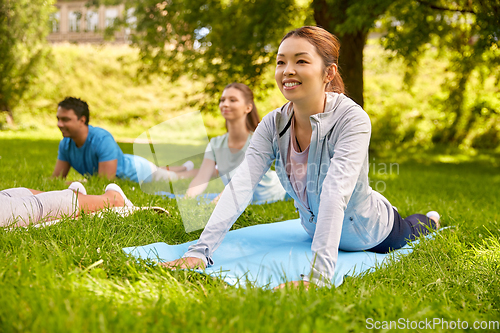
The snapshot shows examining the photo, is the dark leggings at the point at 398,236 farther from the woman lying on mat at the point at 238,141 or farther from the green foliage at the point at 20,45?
the green foliage at the point at 20,45

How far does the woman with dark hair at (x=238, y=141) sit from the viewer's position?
4.65 metres

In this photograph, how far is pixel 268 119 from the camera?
2.62 metres

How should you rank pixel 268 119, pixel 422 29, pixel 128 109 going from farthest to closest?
pixel 128 109
pixel 422 29
pixel 268 119

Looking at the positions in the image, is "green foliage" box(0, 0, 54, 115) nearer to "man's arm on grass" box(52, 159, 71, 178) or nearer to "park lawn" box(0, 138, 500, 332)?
"man's arm on grass" box(52, 159, 71, 178)

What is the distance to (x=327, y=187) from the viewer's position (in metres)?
2.12

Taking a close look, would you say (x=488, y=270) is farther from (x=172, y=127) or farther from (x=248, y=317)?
(x=172, y=127)

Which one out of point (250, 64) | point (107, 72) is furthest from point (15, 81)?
point (250, 64)

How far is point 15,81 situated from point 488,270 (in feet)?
57.5

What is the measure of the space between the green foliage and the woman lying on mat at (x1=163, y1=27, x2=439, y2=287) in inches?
587

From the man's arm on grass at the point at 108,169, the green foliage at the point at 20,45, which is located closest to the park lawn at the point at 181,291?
the man's arm on grass at the point at 108,169

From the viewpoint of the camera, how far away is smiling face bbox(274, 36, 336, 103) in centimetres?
229

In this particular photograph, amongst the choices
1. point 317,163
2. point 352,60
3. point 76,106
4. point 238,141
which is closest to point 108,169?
point 76,106

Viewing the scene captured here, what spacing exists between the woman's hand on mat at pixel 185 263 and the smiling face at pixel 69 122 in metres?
3.16

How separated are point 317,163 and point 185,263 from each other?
0.95 m
